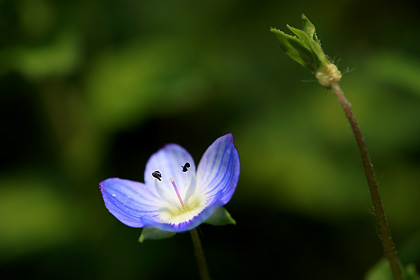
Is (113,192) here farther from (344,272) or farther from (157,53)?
(157,53)

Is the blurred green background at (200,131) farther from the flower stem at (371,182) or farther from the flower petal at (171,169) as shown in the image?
the flower stem at (371,182)

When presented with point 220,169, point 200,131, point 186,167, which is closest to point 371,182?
point 220,169

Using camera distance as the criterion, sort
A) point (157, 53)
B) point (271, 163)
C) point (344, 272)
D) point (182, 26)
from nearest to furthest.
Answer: point (344, 272), point (271, 163), point (157, 53), point (182, 26)

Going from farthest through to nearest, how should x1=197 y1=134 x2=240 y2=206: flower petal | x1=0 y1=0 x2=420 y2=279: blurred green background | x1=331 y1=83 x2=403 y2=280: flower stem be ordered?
x1=0 y1=0 x2=420 y2=279: blurred green background, x1=197 y1=134 x2=240 y2=206: flower petal, x1=331 y1=83 x2=403 y2=280: flower stem

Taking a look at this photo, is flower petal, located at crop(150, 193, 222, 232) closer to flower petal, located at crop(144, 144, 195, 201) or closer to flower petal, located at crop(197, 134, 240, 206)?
flower petal, located at crop(197, 134, 240, 206)

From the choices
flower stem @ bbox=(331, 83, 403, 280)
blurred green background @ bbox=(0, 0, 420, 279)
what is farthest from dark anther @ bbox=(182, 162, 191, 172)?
blurred green background @ bbox=(0, 0, 420, 279)

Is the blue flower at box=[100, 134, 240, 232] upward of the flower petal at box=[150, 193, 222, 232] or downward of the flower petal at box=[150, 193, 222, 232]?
upward

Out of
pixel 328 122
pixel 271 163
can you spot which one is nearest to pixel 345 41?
pixel 328 122

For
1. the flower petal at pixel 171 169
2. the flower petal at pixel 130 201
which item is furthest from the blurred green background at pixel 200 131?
the flower petal at pixel 130 201
